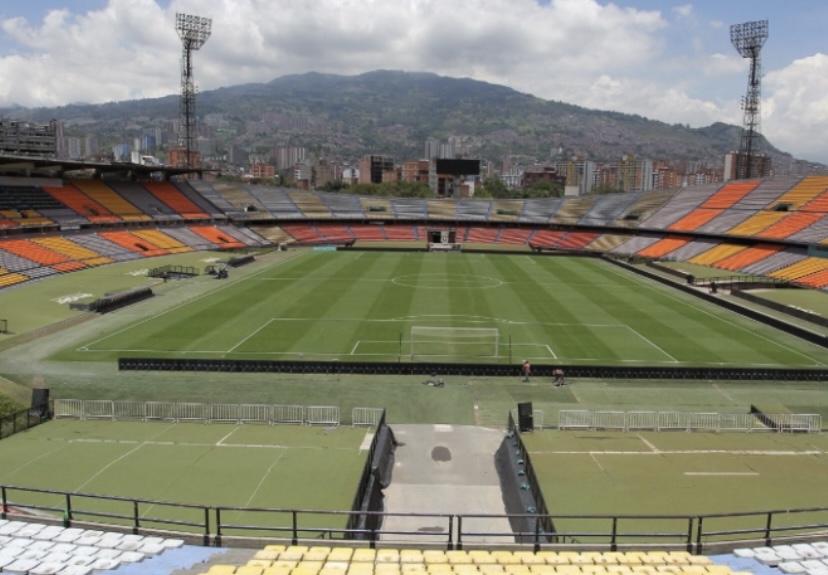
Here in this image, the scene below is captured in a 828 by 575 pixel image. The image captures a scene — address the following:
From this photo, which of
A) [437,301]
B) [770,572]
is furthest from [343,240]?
[770,572]

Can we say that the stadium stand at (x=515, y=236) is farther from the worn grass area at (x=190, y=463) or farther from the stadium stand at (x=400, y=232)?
the worn grass area at (x=190, y=463)

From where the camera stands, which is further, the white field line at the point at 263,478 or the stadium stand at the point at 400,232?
the stadium stand at the point at 400,232

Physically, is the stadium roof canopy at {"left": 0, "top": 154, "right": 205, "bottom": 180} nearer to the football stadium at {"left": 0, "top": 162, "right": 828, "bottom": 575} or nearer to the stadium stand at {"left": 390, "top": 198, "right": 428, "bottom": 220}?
the football stadium at {"left": 0, "top": 162, "right": 828, "bottom": 575}

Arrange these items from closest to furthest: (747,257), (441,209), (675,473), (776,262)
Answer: (675,473) < (776,262) < (747,257) < (441,209)

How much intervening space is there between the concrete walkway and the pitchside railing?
2.11m

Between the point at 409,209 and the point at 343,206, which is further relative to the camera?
the point at 409,209

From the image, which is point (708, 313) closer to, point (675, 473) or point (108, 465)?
point (675, 473)

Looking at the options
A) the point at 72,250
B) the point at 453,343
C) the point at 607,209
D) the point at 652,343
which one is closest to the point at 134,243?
the point at 72,250

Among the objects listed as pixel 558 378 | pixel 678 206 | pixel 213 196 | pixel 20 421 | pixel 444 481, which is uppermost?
pixel 213 196

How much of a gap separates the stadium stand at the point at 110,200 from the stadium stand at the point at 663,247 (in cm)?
6148

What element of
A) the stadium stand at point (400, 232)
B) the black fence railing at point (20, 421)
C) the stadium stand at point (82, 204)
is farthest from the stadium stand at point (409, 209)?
the black fence railing at point (20, 421)

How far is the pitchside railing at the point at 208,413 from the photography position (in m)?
22.0

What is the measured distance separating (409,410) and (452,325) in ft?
48.8

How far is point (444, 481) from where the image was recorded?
1912 cm
